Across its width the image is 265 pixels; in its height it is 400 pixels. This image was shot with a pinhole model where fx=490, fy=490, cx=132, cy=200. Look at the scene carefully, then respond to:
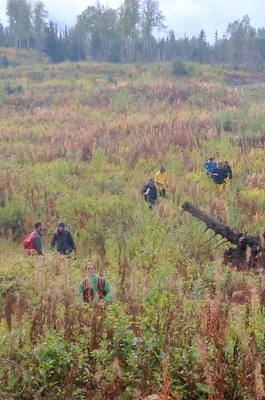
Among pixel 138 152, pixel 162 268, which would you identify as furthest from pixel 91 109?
pixel 162 268

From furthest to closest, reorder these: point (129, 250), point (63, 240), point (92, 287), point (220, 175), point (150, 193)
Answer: point (220, 175) → point (150, 193) → point (63, 240) → point (129, 250) → point (92, 287)

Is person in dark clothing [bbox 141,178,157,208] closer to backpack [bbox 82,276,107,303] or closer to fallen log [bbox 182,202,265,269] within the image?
fallen log [bbox 182,202,265,269]

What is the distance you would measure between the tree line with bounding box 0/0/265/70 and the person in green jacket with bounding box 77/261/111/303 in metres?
61.4

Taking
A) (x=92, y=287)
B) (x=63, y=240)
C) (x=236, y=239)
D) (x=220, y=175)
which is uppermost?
(x=92, y=287)

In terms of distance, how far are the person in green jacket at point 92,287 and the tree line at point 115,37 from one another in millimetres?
61410

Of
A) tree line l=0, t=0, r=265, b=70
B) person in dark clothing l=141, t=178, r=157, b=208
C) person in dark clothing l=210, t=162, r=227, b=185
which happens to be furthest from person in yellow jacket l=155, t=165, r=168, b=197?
tree line l=0, t=0, r=265, b=70

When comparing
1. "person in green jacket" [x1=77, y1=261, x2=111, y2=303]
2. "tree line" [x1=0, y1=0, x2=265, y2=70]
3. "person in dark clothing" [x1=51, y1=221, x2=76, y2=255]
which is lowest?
"person in dark clothing" [x1=51, y1=221, x2=76, y2=255]

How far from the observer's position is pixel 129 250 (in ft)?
27.6

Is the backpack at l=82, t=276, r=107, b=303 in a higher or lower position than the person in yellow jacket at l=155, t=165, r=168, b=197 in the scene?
higher

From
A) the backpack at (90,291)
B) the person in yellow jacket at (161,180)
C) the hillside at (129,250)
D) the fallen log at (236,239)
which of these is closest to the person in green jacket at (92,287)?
the backpack at (90,291)

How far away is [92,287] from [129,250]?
9.67 ft

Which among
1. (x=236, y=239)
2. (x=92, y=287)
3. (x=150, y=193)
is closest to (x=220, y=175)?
(x=150, y=193)

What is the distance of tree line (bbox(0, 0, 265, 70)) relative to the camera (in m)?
66.2

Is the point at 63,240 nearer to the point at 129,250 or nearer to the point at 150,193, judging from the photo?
the point at 129,250
